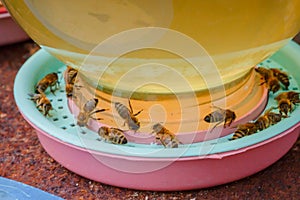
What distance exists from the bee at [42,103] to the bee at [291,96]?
0.36 metres

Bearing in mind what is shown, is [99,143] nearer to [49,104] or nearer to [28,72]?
[49,104]

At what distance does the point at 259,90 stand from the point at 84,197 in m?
0.32

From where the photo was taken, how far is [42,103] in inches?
35.9

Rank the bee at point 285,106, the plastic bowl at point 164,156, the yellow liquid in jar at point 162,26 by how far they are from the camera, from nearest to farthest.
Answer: the yellow liquid in jar at point 162,26 < the plastic bowl at point 164,156 < the bee at point 285,106

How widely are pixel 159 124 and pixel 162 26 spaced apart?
0.62 ft

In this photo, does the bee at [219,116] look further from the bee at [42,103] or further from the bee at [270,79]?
the bee at [42,103]

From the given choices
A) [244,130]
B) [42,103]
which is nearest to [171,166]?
[244,130]

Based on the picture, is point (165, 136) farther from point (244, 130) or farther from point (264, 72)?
point (264, 72)

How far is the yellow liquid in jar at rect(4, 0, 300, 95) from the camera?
683 millimetres

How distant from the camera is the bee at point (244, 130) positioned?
0.84m

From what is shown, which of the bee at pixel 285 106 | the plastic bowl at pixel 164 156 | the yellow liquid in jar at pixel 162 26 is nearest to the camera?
the yellow liquid in jar at pixel 162 26

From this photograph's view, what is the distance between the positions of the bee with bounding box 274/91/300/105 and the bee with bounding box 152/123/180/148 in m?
0.20

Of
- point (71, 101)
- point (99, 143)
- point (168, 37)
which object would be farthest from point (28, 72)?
point (168, 37)

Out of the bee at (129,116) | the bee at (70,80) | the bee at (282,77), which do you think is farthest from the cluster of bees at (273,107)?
the bee at (70,80)
